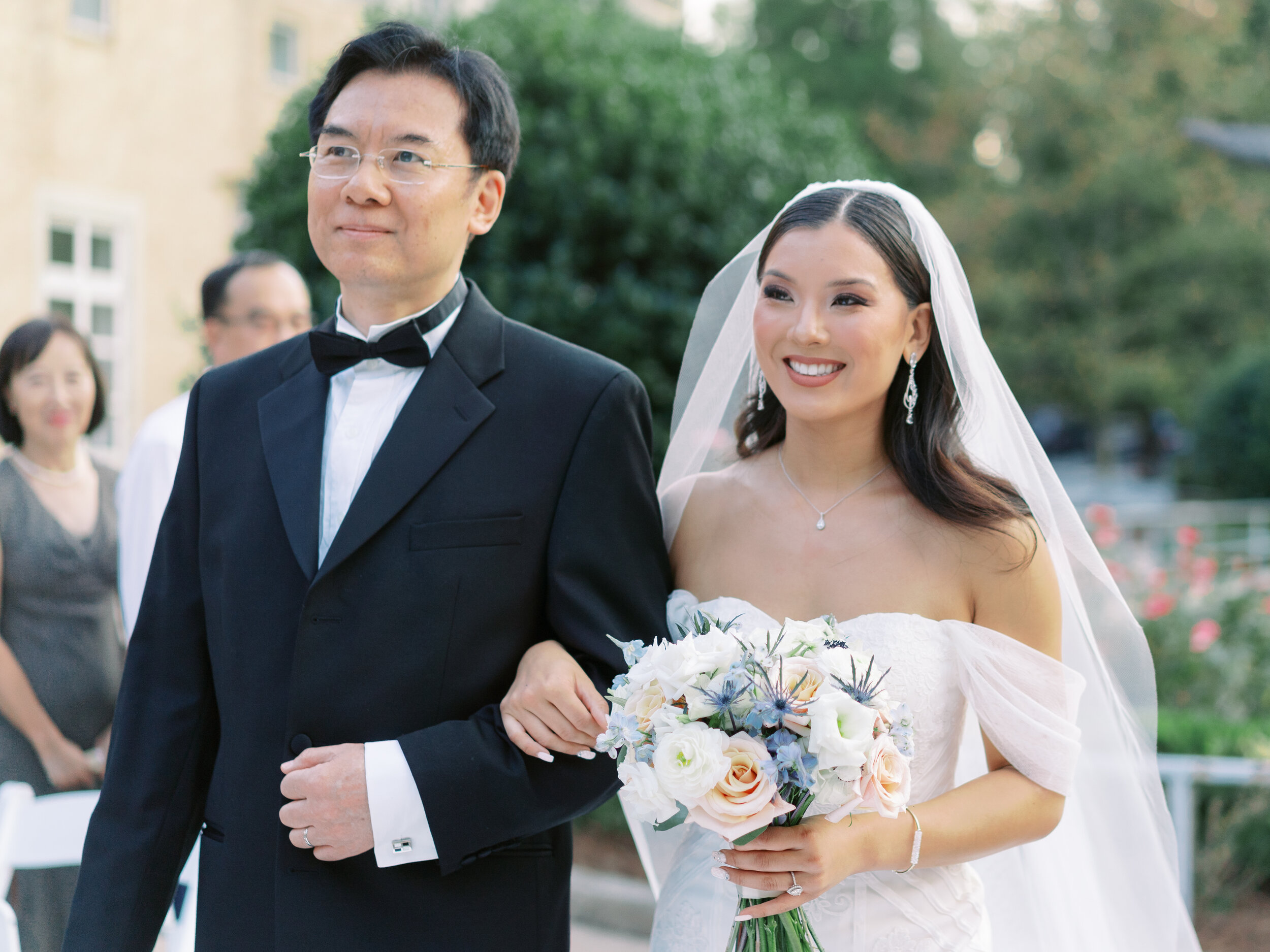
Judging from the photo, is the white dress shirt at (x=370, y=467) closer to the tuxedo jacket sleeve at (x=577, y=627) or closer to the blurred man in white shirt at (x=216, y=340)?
the tuxedo jacket sleeve at (x=577, y=627)

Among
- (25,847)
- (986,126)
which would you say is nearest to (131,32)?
(25,847)

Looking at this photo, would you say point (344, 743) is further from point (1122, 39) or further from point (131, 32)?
point (1122, 39)

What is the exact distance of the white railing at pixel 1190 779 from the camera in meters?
4.35

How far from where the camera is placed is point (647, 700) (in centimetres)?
187

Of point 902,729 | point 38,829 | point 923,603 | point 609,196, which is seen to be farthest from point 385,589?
point 609,196

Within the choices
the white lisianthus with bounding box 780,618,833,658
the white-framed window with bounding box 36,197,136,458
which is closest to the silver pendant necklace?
the white lisianthus with bounding box 780,618,833,658

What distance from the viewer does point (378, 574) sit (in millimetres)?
2104

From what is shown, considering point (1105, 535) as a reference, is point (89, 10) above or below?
above

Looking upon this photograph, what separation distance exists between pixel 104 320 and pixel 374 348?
36.5ft

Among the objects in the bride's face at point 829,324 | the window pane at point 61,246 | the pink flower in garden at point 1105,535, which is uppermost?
the bride's face at point 829,324

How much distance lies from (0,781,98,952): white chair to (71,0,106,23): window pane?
1069cm

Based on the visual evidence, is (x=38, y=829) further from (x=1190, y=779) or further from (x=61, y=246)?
(x=61, y=246)

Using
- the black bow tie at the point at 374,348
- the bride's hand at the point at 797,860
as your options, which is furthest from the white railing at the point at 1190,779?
the black bow tie at the point at 374,348

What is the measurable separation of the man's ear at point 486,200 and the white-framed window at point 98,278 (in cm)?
1009
